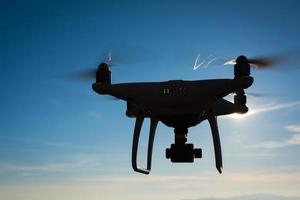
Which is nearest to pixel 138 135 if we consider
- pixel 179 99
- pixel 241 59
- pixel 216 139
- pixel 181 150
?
pixel 181 150

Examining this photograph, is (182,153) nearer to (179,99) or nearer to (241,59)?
(179,99)

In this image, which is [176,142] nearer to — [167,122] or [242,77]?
[167,122]

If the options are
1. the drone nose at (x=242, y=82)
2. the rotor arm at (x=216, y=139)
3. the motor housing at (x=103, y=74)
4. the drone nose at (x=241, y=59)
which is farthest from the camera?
the motor housing at (x=103, y=74)

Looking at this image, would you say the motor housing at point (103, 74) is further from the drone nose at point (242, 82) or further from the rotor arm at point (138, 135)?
the drone nose at point (242, 82)

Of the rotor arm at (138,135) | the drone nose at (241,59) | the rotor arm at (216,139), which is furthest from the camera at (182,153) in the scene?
the drone nose at (241,59)

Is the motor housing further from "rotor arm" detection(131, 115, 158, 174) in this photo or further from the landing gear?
the landing gear

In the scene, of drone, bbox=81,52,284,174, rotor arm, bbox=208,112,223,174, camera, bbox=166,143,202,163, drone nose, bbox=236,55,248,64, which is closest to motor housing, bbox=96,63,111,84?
drone, bbox=81,52,284,174

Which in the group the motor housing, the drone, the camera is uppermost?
the motor housing

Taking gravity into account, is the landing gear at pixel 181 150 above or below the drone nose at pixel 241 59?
below
